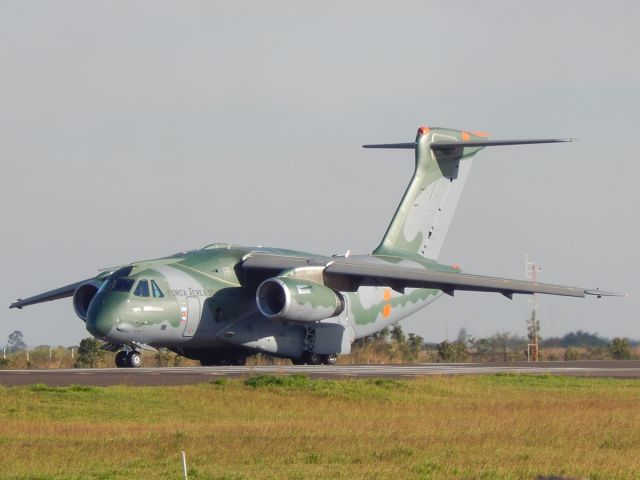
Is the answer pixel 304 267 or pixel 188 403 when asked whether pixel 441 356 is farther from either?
pixel 188 403

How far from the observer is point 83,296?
115 ft

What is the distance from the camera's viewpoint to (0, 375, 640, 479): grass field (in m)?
13.2

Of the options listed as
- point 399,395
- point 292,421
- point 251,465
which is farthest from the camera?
point 399,395

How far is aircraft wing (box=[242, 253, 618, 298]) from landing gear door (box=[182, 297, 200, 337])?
2143 mm

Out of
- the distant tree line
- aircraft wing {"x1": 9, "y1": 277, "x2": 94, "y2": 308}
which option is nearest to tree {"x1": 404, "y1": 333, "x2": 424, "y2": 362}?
the distant tree line

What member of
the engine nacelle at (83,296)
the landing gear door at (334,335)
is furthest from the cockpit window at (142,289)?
the landing gear door at (334,335)

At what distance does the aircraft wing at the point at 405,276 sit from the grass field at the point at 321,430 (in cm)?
991

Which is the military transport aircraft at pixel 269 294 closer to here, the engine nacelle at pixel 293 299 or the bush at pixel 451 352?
the engine nacelle at pixel 293 299

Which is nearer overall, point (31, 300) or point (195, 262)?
point (195, 262)

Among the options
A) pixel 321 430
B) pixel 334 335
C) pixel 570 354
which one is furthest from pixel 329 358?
pixel 321 430

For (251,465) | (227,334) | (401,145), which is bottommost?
(251,465)

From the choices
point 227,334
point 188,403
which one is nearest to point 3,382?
point 188,403

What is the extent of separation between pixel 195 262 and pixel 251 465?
70.7ft

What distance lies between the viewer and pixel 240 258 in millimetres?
35688
